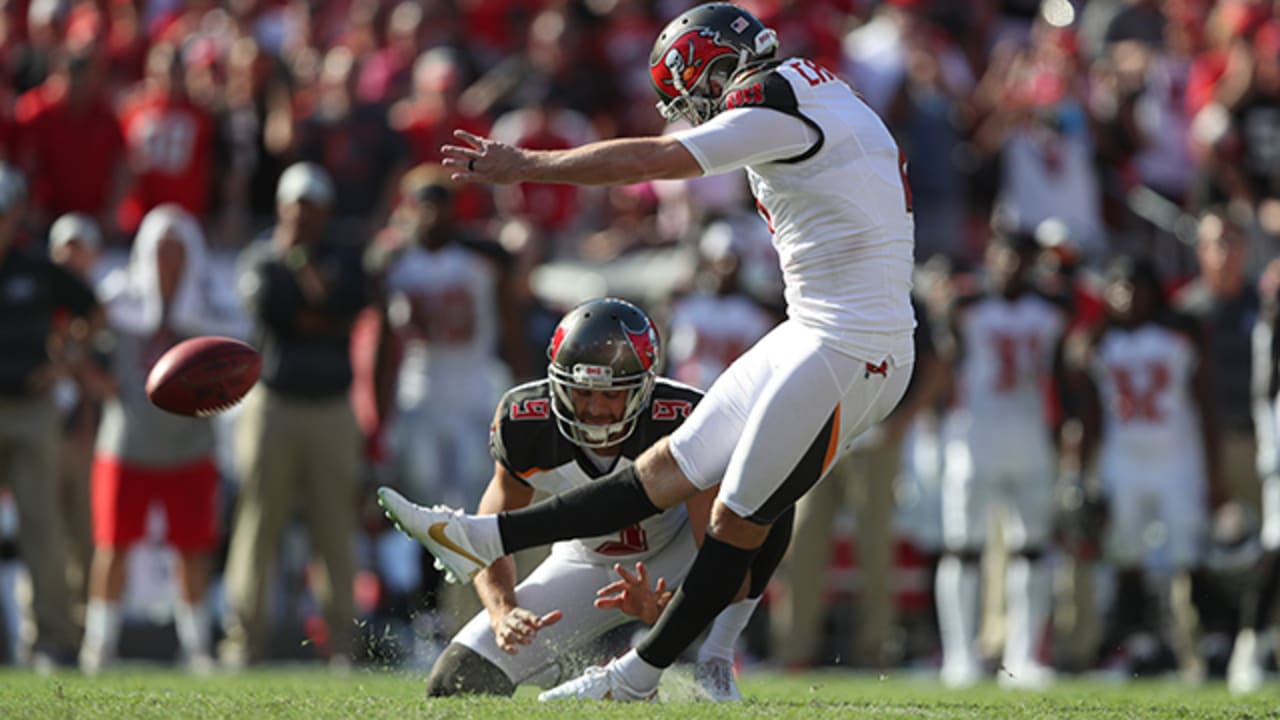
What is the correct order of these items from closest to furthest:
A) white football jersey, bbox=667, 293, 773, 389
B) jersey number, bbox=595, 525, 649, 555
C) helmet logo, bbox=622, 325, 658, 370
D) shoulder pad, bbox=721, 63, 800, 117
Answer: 1. shoulder pad, bbox=721, 63, 800, 117
2. helmet logo, bbox=622, 325, 658, 370
3. jersey number, bbox=595, 525, 649, 555
4. white football jersey, bbox=667, 293, 773, 389

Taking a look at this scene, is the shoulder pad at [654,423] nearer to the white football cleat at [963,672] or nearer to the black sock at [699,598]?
the black sock at [699,598]

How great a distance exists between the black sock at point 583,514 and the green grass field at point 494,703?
1.53 ft

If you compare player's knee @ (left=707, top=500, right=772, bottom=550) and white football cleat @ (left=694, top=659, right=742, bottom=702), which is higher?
player's knee @ (left=707, top=500, right=772, bottom=550)

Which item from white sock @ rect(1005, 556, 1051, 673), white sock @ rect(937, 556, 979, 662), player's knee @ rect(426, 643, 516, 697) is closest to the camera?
player's knee @ rect(426, 643, 516, 697)

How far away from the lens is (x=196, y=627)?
859 cm

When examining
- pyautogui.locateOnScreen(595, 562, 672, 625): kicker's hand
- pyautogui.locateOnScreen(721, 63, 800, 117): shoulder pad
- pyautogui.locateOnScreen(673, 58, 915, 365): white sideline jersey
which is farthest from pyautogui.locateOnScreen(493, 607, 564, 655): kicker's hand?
pyautogui.locateOnScreen(721, 63, 800, 117): shoulder pad

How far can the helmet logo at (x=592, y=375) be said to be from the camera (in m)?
5.35

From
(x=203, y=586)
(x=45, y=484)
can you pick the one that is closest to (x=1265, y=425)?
(x=203, y=586)

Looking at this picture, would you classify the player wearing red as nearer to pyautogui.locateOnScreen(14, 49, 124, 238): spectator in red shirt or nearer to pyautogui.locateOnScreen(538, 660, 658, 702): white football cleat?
pyautogui.locateOnScreen(14, 49, 124, 238): spectator in red shirt

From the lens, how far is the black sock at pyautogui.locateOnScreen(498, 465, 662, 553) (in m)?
5.21

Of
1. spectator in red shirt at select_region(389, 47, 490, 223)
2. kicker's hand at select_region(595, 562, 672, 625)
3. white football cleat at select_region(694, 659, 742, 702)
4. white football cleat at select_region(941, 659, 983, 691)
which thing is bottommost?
white football cleat at select_region(941, 659, 983, 691)

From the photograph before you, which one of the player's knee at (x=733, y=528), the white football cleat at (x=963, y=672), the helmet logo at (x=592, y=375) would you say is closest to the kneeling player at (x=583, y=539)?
the helmet logo at (x=592, y=375)

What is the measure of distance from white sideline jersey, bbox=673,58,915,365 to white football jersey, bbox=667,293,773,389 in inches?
159

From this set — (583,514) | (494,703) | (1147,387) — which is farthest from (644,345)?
(1147,387)
